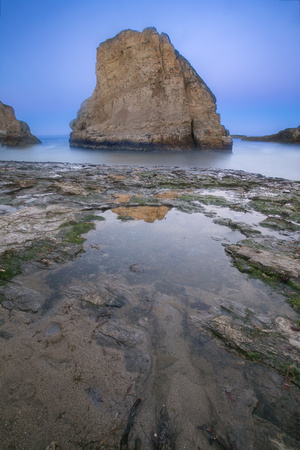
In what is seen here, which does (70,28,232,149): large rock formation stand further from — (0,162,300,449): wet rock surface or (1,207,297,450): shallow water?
(1,207,297,450): shallow water

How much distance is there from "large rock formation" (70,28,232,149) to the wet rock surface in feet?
108

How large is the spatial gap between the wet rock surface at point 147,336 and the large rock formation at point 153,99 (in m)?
32.9

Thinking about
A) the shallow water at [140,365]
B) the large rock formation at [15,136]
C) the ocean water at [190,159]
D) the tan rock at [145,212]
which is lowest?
the shallow water at [140,365]

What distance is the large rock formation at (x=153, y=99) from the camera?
3441 centimetres

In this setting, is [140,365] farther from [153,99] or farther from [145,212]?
[153,99]

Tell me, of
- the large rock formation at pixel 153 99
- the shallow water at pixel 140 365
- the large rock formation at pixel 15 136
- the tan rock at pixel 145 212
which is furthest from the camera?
the large rock formation at pixel 15 136

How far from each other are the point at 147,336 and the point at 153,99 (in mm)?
40928

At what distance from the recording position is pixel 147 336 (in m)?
2.51

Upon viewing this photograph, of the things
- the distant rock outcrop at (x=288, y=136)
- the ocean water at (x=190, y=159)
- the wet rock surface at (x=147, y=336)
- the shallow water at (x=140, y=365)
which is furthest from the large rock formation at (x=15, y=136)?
the distant rock outcrop at (x=288, y=136)

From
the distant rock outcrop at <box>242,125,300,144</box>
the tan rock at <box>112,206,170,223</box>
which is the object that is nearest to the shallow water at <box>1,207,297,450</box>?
the tan rock at <box>112,206,170,223</box>

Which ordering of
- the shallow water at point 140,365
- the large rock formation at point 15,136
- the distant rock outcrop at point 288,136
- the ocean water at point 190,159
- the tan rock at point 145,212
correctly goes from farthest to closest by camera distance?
the distant rock outcrop at point 288,136, the large rock formation at point 15,136, the ocean water at point 190,159, the tan rock at point 145,212, the shallow water at point 140,365

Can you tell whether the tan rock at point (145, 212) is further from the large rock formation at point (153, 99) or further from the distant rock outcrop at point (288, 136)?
the distant rock outcrop at point (288, 136)

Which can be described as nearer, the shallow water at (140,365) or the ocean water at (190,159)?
the shallow water at (140,365)

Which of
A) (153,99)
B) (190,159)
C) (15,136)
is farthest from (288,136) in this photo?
(15,136)
